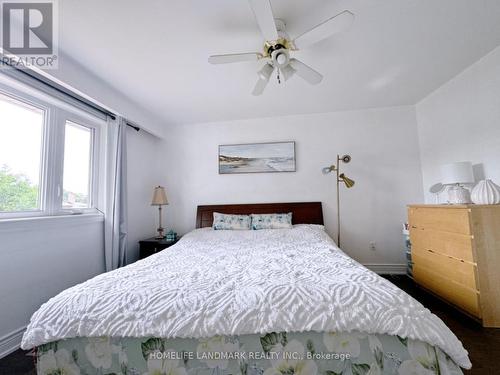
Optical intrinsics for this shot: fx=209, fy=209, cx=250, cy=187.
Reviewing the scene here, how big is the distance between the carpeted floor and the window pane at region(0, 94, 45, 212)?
1.12 metres

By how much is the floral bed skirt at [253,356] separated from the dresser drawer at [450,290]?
4.58ft

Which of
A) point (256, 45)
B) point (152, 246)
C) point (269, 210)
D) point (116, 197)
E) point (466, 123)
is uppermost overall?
point (256, 45)

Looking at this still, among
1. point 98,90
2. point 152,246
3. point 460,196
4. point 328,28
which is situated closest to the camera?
point 328,28

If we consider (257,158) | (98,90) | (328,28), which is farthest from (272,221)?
(98,90)

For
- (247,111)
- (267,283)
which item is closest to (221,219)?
→ (247,111)

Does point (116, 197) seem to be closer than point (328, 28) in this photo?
No

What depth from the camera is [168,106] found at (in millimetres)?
2873

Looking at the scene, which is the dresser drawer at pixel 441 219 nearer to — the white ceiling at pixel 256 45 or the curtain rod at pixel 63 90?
the white ceiling at pixel 256 45

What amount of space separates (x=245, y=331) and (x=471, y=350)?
176 cm

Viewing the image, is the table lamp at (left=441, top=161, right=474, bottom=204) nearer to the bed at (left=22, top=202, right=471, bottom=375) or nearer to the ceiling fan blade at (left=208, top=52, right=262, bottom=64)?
the bed at (left=22, top=202, right=471, bottom=375)

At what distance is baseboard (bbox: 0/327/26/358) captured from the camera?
1533mm

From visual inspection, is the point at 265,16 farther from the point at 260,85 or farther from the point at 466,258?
the point at 466,258

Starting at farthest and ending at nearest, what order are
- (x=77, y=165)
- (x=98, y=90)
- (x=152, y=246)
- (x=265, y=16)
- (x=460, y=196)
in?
(x=152, y=246) < (x=77, y=165) < (x=98, y=90) < (x=460, y=196) < (x=265, y=16)

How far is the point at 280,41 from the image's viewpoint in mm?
1549
